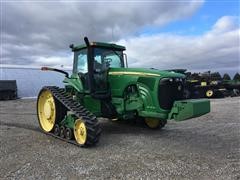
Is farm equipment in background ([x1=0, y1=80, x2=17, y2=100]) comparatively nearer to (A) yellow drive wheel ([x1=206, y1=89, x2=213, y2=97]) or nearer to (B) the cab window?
(A) yellow drive wheel ([x1=206, y1=89, x2=213, y2=97])

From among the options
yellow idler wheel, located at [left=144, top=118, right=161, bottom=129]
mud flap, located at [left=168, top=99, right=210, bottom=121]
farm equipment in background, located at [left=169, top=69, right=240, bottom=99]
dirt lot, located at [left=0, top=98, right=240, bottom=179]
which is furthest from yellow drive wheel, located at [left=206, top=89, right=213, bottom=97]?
mud flap, located at [left=168, top=99, right=210, bottom=121]

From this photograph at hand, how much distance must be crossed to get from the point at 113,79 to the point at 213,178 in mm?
4180

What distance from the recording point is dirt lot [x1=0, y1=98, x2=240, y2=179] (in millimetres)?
5539

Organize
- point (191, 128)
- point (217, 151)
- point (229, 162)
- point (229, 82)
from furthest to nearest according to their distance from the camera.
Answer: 1. point (229, 82)
2. point (191, 128)
3. point (217, 151)
4. point (229, 162)

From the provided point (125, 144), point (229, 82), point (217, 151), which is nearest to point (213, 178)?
point (217, 151)

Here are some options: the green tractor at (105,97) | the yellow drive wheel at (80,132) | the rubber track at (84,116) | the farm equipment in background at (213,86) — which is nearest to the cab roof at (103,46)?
the green tractor at (105,97)

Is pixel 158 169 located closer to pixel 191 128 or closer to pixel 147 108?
pixel 147 108

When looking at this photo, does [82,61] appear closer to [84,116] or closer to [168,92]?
[84,116]

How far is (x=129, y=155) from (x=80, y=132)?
152 centimetres

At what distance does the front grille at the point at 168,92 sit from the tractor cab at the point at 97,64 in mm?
1800

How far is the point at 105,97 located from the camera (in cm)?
888

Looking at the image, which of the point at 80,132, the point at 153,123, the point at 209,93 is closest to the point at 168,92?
the point at 80,132

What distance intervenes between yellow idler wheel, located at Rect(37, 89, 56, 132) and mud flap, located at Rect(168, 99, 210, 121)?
334cm

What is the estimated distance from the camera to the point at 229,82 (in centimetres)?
2981
